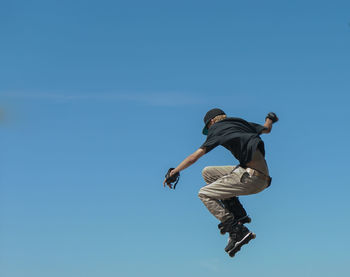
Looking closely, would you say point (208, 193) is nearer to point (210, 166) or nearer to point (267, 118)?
point (210, 166)

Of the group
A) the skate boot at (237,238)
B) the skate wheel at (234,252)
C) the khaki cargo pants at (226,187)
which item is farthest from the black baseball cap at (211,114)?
the skate wheel at (234,252)

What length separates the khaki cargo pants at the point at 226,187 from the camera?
14420 mm

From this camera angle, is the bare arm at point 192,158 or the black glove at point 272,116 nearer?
the bare arm at point 192,158

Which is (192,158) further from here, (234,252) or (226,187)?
(234,252)

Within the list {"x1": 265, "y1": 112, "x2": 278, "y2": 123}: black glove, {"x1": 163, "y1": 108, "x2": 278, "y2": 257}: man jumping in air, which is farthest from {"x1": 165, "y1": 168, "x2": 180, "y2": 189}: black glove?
{"x1": 265, "y1": 112, "x2": 278, "y2": 123}: black glove

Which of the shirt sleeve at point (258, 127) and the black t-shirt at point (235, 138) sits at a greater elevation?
the shirt sleeve at point (258, 127)

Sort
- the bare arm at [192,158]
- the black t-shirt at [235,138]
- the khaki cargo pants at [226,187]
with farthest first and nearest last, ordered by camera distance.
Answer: the khaki cargo pants at [226,187] < the black t-shirt at [235,138] < the bare arm at [192,158]

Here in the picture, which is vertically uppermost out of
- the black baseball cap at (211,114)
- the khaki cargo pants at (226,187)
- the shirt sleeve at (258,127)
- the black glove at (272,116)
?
the black glove at (272,116)

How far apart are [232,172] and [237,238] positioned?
157 centimetres

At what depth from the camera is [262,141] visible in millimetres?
14047

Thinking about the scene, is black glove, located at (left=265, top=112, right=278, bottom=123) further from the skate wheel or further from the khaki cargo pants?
the skate wheel

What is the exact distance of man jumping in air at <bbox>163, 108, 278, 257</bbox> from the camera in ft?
45.1

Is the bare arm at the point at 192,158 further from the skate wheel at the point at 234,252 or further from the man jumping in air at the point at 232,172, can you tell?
the skate wheel at the point at 234,252

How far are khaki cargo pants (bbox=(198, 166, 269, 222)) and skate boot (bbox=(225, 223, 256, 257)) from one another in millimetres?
359
